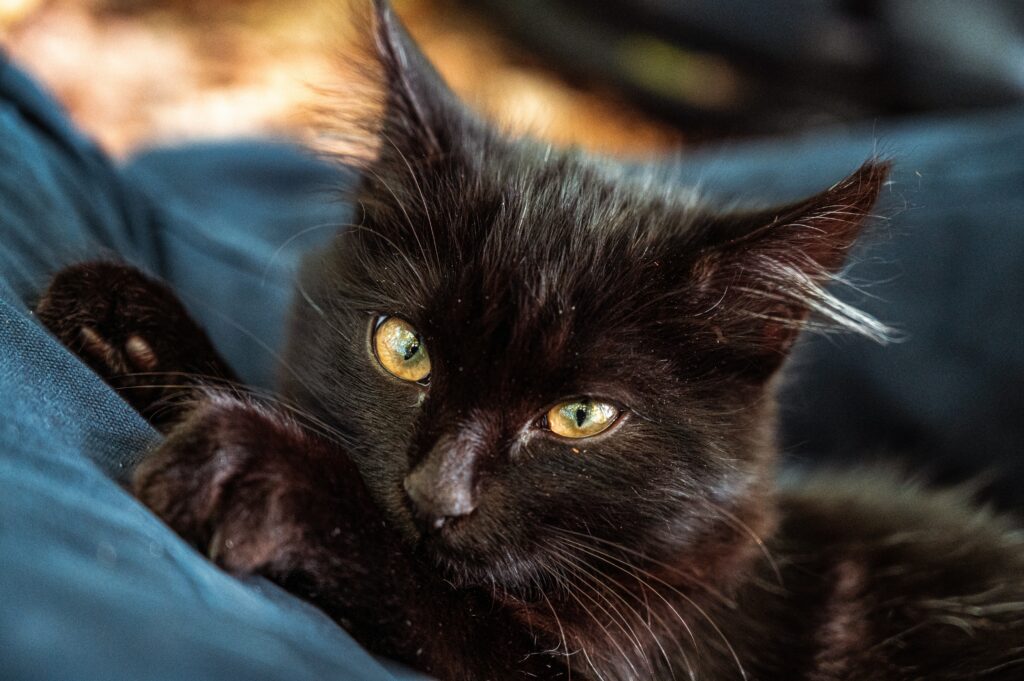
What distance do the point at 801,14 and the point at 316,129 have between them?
2.26 meters

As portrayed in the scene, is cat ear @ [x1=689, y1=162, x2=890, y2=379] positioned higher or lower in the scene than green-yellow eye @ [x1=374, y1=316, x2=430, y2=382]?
higher

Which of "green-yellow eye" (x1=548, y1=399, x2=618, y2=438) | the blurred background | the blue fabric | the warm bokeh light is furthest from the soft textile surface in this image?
the blurred background

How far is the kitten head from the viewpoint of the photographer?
3.13 feet

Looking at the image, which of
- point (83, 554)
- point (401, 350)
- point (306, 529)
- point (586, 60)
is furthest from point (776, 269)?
point (586, 60)

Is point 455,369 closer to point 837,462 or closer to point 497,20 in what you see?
point 837,462

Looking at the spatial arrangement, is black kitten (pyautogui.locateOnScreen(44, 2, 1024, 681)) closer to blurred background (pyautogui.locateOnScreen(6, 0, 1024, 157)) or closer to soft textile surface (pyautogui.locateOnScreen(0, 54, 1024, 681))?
soft textile surface (pyautogui.locateOnScreen(0, 54, 1024, 681))

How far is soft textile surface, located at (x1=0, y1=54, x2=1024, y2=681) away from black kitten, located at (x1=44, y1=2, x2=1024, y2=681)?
3.8 inches

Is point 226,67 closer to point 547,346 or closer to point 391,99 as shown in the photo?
point 391,99

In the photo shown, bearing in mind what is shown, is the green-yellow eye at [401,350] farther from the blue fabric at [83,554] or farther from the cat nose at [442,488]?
the blue fabric at [83,554]

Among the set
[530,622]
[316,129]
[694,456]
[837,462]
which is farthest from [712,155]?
[530,622]

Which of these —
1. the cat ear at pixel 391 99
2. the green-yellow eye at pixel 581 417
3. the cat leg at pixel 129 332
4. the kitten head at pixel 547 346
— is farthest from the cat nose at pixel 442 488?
the cat ear at pixel 391 99

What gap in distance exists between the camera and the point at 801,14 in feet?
9.79

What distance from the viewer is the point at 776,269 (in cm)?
106

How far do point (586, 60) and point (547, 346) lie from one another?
2.59 metres
